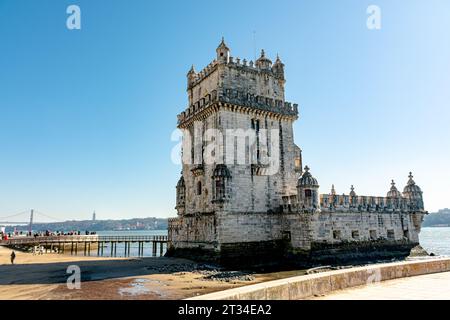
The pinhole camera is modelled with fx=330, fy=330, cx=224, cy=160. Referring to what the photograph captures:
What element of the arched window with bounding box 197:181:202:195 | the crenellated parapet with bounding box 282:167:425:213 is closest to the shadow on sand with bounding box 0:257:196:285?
the arched window with bounding box 197:181:202:195

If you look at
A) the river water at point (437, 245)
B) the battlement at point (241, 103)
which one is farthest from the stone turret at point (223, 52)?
the river water at point (437, 245)

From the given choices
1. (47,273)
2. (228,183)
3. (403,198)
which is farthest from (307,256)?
(47,273)

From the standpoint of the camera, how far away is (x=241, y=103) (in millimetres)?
31375

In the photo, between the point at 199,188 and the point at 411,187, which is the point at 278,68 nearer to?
the point at 199,188

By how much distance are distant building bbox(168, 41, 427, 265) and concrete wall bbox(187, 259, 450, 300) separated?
660 inches

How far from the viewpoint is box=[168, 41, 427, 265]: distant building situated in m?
29.3

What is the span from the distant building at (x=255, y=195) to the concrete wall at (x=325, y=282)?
16.8m

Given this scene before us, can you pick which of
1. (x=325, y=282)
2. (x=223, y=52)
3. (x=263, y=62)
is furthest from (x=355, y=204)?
(x=325, y=282)

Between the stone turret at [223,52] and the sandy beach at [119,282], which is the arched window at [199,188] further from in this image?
the stone turret at [223,52]

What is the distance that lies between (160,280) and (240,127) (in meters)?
15.8
